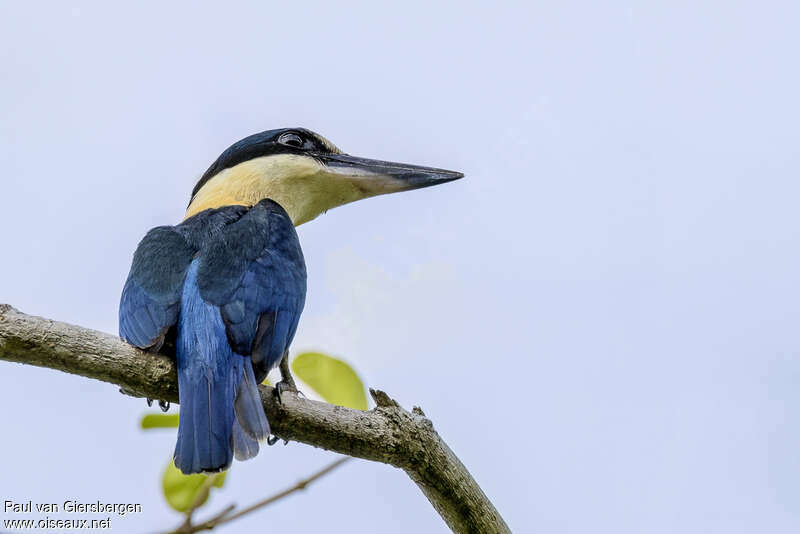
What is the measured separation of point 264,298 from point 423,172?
5.00ft

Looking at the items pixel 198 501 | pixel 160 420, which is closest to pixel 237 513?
pixel 198 501

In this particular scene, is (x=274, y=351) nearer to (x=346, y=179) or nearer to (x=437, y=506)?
(x=437, y=506)

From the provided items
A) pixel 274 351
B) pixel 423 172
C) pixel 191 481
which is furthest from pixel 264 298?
pixel 423 172

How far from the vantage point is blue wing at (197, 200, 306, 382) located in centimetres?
326

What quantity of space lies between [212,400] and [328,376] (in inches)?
14.1

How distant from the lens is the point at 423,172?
185 inches

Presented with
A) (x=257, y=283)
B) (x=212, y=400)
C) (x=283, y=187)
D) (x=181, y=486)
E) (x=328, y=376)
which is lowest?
(x=181, y=486)

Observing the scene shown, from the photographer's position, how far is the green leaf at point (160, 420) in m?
3.04

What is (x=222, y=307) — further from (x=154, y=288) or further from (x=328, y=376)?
(x=328, y=376)

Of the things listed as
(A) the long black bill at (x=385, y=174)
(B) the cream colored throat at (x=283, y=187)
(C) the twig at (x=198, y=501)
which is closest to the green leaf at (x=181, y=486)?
(C) the twig at (x=198, y=501)

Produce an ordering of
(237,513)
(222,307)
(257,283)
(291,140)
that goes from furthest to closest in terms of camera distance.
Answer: (291,140) < (257,283) < (222,307) < (237,513)

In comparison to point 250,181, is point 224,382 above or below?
below

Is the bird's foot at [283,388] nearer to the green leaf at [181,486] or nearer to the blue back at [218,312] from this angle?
the blue back at [218,312]

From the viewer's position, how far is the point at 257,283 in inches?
135
